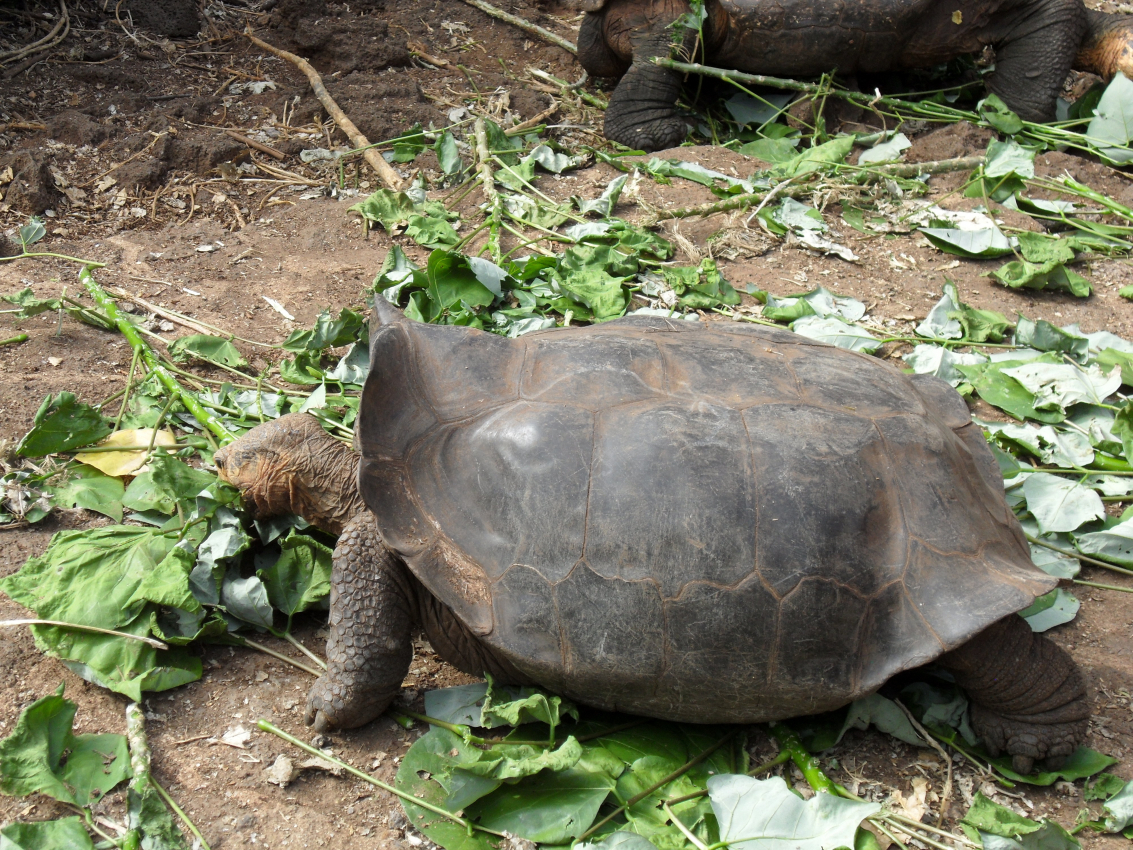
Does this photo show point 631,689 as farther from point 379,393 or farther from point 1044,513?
point 1044,513

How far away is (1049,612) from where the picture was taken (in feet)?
10.1

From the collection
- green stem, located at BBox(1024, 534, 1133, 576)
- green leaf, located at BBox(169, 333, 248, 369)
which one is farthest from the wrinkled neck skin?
green stem, located at BBox(1024, 534, 1133, 576)

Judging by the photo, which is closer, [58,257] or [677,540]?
[677,540]

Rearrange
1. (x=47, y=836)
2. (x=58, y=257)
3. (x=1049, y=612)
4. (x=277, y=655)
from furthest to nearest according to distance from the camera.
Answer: (x=58, y=257)
(x=1049, y=612)
(x=277, y=655)
(x=47, y=836)

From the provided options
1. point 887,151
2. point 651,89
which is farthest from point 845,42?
point 651,89

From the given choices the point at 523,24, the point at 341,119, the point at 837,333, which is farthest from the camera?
the point at 523,24

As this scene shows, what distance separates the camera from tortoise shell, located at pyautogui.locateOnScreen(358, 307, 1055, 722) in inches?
92.7

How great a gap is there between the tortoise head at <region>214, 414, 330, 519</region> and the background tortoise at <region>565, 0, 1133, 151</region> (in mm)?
3853

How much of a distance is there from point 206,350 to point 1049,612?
10.7ft

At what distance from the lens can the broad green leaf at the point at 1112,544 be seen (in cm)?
323

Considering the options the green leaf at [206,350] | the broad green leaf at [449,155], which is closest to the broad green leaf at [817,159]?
the broad green leaf at [449,155]

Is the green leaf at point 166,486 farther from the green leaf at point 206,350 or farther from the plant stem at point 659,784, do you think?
the plant stem at point 659,784

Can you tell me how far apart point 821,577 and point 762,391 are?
51 centimetres

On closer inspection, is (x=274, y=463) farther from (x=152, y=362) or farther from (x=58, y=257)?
(x=58, y=257)
